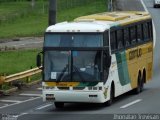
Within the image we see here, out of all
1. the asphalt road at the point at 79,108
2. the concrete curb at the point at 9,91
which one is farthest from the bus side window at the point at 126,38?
the concrete curb at the point at 9,91

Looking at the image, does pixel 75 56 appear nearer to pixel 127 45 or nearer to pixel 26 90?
pixel 127 45

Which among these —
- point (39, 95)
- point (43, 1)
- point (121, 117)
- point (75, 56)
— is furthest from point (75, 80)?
point (43, 1)

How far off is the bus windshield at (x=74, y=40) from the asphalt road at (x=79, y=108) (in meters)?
2.25

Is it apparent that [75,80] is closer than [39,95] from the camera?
Yes

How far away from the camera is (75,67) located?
2473cm

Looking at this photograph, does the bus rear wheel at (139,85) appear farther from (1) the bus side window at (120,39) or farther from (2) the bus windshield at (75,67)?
(2) the bus windshield at (75,67)

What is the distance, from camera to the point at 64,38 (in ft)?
82.5

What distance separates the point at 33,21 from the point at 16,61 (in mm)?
32575

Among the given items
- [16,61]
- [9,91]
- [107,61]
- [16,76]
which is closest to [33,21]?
[16,61]

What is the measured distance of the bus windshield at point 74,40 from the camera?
24953mm

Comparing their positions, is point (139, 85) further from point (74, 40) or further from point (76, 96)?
point (76, 96)

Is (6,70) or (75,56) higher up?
(75,56)

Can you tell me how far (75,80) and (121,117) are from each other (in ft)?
10.1

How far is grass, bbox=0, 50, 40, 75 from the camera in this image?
121 feet
